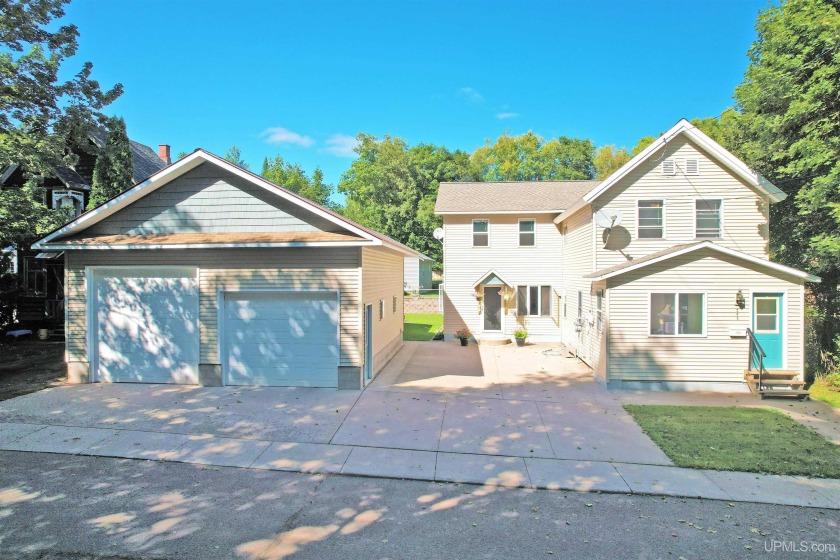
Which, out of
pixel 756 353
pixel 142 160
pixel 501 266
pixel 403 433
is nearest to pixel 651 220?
pixel 756 353

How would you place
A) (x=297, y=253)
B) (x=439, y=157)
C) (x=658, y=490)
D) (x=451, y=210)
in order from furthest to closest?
(x=439, y=157)
(x=451, y=210)
(x=297, y=253)
(x=658, y=490)

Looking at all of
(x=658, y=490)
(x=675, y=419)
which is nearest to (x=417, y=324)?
(x=675, y=419)

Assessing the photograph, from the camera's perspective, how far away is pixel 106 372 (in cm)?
1104

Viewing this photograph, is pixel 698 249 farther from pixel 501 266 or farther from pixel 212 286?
pixel 212 286

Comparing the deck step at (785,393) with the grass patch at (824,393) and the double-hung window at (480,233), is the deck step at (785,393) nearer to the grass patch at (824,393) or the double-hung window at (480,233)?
the grass patch at (824,393)

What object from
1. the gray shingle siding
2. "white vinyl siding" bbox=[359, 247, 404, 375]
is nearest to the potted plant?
"white vinyl siding" bbox=[359, 247, 404, 375]

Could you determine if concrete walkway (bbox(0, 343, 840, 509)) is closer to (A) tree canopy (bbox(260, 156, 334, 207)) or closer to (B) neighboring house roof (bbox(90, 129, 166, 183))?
(B) neighboring house roof (bbox(90, 129, 166, 183))

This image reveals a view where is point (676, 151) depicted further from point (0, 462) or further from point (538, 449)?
point (0, 462)

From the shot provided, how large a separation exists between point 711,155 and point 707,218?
6.24 ft

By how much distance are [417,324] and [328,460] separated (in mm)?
17802

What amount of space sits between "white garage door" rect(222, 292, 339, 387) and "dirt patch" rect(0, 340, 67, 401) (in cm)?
474

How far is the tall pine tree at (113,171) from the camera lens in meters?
17.1

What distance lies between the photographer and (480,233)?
1839 cm

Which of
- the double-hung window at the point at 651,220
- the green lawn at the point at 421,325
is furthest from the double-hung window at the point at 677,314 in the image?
the green lawn at the point at 421,325
